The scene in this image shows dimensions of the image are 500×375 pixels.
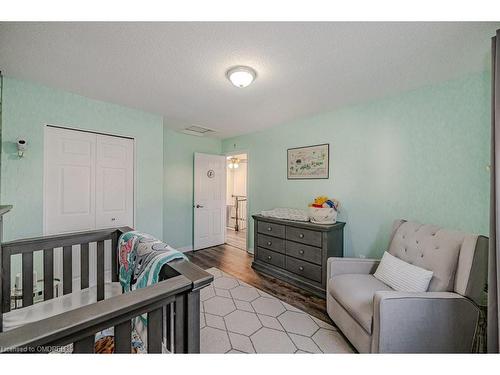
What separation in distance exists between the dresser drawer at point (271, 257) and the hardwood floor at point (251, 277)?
21cm

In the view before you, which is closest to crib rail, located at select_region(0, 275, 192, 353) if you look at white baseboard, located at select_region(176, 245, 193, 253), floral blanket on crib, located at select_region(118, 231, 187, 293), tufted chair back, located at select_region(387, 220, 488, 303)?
floral blanket on crib, located at select_region(118, 231, 187, 293)

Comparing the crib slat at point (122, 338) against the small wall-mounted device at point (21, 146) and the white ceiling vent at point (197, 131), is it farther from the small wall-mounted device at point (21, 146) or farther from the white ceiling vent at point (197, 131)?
the white ceiling vent at point (197, 131)

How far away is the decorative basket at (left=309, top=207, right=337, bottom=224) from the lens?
2.63 m

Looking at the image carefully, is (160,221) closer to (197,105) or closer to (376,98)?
(197,105)

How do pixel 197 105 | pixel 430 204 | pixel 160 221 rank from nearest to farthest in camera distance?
pixel 430 204, pixel 197 105, pixel 160 221

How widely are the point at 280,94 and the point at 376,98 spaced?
1.17 m

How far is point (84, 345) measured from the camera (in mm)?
679

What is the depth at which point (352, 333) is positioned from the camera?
1.60m

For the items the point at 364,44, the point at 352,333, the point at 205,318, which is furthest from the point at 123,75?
the point at 352,333

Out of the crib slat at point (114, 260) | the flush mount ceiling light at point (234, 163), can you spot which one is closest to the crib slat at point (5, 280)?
the crib slat at point (114, 260)

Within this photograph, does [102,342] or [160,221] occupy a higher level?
[160,221]

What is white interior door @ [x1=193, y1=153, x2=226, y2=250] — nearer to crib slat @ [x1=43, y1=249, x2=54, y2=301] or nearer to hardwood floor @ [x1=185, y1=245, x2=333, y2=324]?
hardwood floor @ [x1=185, y1=245, x2=333, y2=324]

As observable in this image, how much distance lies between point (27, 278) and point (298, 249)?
8.25 feet

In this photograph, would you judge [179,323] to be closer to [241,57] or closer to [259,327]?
[259,327]
